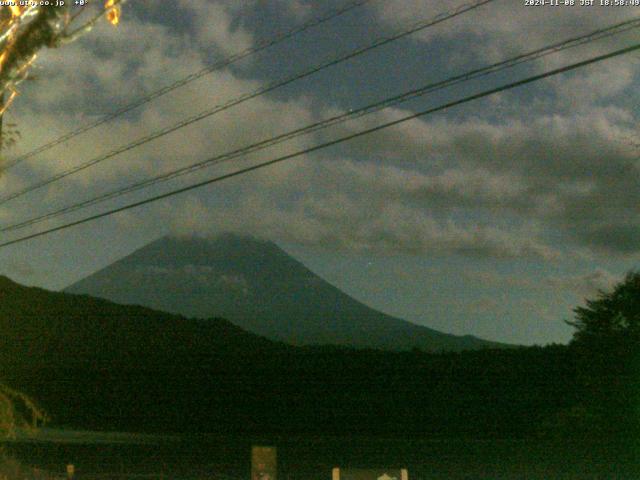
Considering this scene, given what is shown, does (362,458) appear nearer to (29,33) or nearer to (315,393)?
(315,393)

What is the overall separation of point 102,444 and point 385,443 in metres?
13.3

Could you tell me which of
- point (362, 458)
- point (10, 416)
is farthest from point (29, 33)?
point (362, 458)

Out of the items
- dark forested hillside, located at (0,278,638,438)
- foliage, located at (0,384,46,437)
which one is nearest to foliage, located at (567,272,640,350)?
dark forested hillside, located at (0,278,638,438)

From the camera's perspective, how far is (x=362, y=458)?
120ft

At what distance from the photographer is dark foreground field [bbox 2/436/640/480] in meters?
30.8

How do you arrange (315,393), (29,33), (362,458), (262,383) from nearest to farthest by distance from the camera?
(29,33) → (362,458) → (315,393) → (262,383)

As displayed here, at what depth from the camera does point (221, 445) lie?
44.3 meters

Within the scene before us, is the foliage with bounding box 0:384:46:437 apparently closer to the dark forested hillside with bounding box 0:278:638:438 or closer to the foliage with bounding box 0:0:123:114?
the foliage with bounding box 0:0:123:114

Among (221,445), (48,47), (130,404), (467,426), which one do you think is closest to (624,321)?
(467,426)

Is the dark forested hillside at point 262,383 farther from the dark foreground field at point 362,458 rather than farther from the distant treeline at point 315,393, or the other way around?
the dark foreground field at point 362,458

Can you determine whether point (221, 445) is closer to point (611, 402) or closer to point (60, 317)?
point (611, 402)

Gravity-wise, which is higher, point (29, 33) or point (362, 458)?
point (29, 33)

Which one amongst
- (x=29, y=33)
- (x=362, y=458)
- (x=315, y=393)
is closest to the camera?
(x=29, y=33)

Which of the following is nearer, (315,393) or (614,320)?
(614,320)
